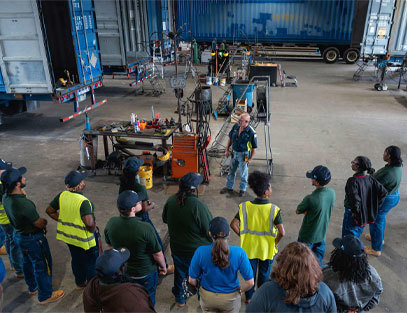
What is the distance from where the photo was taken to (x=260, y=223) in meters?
3.45

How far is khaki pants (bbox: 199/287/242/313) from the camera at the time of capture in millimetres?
2918

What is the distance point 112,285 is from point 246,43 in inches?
899

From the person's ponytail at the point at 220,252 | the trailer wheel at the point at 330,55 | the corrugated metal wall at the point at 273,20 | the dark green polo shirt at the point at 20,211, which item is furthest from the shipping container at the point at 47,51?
the trailer wheel at the point at 330,55

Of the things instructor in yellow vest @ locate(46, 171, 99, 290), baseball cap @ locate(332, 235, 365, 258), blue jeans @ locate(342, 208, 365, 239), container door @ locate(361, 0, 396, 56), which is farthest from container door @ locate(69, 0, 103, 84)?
container door @ locate(361, 0, 396, 56)

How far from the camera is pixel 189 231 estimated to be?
3.46 meters

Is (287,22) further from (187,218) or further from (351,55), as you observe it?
(187,218)

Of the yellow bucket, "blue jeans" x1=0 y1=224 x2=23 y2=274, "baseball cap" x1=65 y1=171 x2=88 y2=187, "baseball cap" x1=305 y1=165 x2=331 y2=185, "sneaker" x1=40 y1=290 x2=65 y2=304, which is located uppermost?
"baseball cap" x1=65 y1=171 x2=88 y2=187

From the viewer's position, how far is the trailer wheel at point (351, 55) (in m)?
21.7

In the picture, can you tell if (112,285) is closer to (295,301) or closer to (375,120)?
(295,301)

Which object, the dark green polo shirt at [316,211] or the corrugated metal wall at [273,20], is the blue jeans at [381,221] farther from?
the corrugated metal wall at [273,20]

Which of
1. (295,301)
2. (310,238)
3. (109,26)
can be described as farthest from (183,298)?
(109,26)

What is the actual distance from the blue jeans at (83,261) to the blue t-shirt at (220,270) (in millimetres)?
1638

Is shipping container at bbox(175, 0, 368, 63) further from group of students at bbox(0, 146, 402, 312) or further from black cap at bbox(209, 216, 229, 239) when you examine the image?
black cap at bbox(209, 216, 229, 239)

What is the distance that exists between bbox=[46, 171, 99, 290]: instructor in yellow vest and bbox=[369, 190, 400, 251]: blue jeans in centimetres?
368
